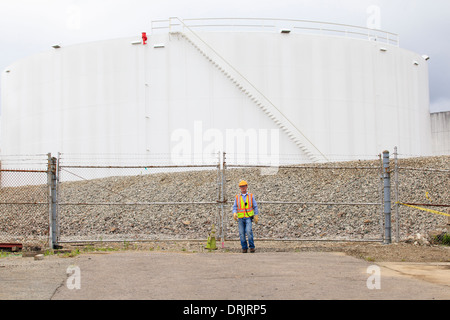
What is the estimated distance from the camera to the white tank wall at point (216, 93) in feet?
85.4

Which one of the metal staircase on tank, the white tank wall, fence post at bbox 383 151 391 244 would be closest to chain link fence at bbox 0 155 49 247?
the white tank wall

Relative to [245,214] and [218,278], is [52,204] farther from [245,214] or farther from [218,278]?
[218,278]

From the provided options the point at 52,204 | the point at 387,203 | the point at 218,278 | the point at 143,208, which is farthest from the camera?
the point at 143,208

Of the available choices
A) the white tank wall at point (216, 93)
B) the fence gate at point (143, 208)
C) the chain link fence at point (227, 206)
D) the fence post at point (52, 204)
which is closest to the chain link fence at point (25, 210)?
the chain link fence at point (227, 206)

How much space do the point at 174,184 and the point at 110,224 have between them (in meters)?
4.81

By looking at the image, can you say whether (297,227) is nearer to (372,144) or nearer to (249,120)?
(249,120)

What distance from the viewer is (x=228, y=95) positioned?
26.0 m

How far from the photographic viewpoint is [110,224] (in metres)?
17.5

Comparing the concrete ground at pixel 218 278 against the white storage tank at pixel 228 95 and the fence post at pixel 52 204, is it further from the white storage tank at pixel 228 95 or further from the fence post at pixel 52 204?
the white storage tank at pixel 228 95

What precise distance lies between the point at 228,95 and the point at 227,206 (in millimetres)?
8460

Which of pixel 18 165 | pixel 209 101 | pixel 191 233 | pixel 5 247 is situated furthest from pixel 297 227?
pixel 18 165

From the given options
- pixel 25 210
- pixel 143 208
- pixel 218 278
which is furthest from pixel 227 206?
pixel 218 278

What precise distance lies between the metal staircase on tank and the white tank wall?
0.75 feet

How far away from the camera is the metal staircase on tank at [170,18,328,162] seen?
25875mm
